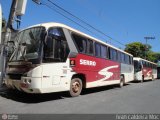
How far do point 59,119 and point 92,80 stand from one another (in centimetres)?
623

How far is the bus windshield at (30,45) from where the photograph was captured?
8.88 meters

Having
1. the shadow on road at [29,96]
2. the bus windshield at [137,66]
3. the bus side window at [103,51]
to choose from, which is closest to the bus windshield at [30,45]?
the shadow on road at [29,96]

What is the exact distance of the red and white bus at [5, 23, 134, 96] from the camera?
8.78m

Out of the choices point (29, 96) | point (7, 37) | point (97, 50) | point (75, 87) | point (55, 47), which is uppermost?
point (7, 37)

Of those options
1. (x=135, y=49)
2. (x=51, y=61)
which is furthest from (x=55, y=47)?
(x=135, y=49)

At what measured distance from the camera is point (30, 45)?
9.24 m

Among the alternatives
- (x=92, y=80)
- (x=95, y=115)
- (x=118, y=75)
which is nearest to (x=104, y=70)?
(x=92, y=80)

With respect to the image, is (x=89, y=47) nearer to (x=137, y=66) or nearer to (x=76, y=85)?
(x=76, y=85)

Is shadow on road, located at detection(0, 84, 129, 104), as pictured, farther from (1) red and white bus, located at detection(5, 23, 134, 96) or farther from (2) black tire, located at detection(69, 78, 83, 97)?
(1) red and white bus, located at detection(5, 23, 134, 96)

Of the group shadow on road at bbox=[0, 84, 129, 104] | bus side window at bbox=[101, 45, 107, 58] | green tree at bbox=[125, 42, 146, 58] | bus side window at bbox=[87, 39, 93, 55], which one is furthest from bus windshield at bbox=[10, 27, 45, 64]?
green tree at bbox=[125, 42, 146, 58]

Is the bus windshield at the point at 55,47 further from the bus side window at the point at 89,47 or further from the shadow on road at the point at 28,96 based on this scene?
the bus side window at the point at 89,47

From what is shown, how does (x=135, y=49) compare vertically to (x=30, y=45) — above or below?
above

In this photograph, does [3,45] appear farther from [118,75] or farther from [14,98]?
[118,75]

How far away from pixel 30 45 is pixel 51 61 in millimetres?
1030
